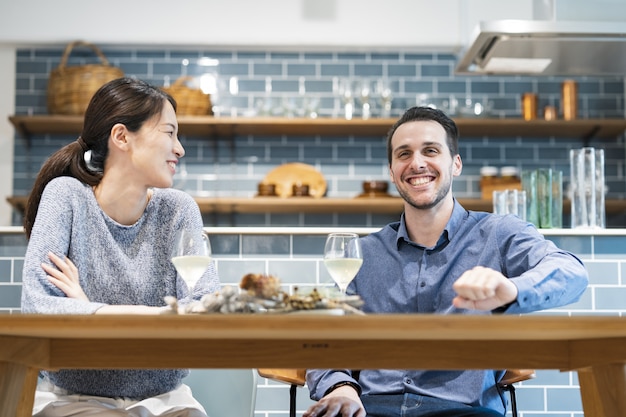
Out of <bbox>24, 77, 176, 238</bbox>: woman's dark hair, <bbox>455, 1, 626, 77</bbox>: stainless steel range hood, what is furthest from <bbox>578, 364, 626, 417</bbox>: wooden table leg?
<bbox>455, 1, 626, 77</bbox>: stainless steel range hood

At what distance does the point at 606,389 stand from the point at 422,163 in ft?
3.38

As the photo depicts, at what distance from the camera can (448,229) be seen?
245 centimetres

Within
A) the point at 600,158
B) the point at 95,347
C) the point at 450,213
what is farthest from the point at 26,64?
the point at 95,347

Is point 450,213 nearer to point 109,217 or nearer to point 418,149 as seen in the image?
point 418,149

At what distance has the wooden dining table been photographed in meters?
1.36

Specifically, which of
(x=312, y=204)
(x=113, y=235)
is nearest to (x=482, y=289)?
(x=113, y=235)

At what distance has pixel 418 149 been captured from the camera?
256cm

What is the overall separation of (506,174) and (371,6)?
134cm

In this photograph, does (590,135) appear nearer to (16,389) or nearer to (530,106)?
(530,106)

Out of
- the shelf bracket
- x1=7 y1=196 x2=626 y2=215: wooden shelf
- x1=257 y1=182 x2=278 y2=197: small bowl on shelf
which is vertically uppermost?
the shelf bracket

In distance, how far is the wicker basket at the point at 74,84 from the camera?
5.36 meters

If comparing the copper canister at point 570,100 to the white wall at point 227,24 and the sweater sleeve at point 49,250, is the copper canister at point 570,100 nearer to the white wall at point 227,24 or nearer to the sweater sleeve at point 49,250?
the white wall at point 227,24

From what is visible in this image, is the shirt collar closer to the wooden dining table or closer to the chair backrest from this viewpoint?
the chair backrest

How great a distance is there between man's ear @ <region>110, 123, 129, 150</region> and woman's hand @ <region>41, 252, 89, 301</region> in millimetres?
385
